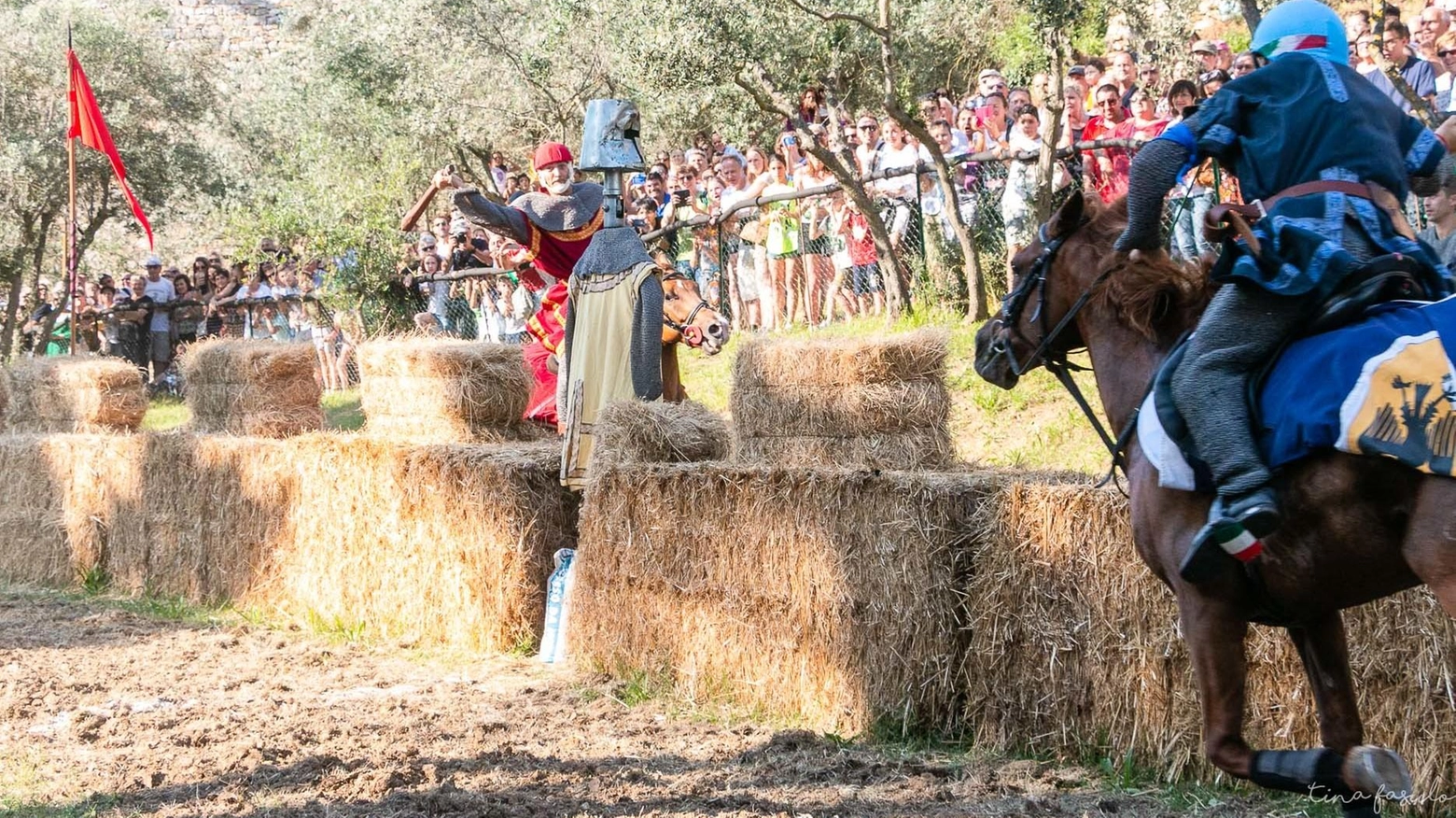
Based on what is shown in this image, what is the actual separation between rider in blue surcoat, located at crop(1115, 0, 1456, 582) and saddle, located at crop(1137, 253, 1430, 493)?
0.03 metres

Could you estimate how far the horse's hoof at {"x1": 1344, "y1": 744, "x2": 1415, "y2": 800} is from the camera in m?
4.09

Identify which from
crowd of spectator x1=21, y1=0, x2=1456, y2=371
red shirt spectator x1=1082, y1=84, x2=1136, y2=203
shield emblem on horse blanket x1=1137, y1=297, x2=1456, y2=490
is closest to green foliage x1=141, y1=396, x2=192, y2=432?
crowd of spectator x1=21, y1=0, x2=1456, y2=371

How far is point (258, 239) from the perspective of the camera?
20594 mm

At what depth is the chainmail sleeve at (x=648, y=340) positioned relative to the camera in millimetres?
8109

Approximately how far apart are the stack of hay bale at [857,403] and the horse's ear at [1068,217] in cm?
250

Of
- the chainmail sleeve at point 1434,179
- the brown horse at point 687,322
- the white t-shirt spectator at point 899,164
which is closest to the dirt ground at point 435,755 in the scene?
the brown horse at point 687,322

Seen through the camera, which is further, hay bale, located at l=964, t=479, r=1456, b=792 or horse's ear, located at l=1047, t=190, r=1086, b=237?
horse's ear, located at l=1047, t=190, r=1086, b=237

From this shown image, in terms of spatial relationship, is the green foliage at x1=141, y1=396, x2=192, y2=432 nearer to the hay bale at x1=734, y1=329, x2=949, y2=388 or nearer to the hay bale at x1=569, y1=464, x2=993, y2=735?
the hay bale at x1=569, y1=464, x2=993, y2=735

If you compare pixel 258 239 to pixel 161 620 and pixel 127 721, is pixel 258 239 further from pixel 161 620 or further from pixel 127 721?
pixel 127 721

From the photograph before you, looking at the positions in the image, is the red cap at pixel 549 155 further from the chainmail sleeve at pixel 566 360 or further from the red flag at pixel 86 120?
the red flag at pixel 86 120

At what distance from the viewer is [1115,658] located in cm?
551

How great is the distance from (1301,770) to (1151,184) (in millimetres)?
1719

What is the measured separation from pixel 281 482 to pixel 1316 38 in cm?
746

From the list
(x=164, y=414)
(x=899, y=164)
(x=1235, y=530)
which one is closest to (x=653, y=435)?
(x=1235, y=530)
